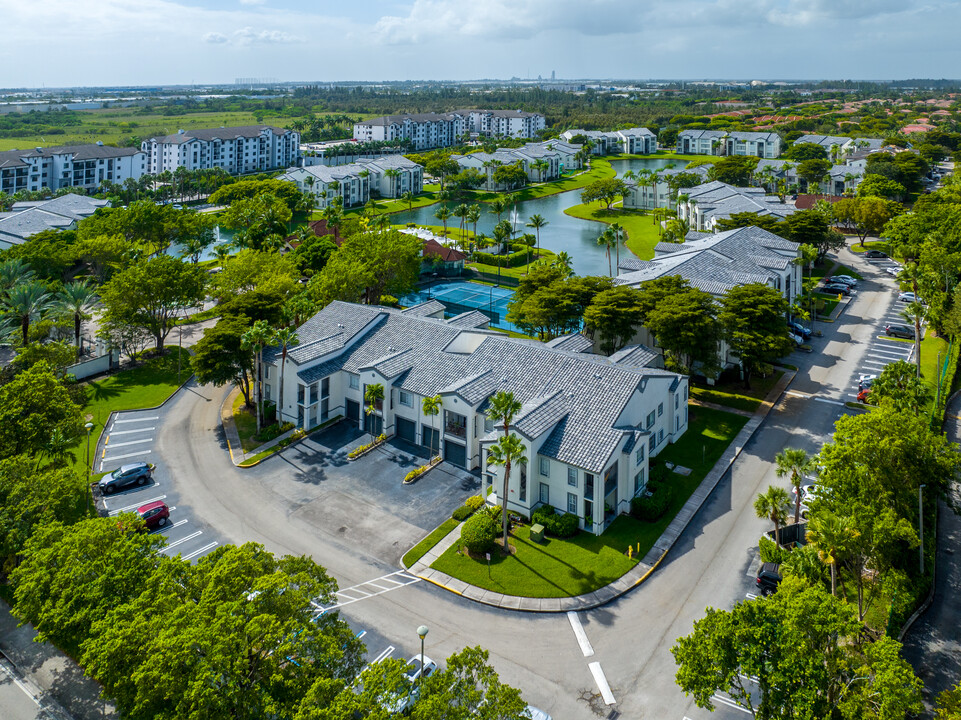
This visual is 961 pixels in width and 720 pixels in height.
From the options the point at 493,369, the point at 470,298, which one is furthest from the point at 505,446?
the point at 470,298

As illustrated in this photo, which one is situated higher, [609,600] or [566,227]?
[566,227]

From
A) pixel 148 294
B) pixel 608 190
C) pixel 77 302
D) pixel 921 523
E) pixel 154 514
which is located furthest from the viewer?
pixel 608 190

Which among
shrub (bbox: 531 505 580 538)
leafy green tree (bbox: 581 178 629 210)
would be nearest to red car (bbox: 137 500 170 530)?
shrub (bbox: 531 505 580 538)

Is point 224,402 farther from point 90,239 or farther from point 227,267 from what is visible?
point 90,239

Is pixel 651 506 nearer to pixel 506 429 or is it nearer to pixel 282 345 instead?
pixel 506 429

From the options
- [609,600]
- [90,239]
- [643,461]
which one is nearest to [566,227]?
[90,239]

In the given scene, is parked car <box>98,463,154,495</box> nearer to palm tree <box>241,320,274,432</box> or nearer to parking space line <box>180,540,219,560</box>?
palm tree <box>241,320,274,432</box>
